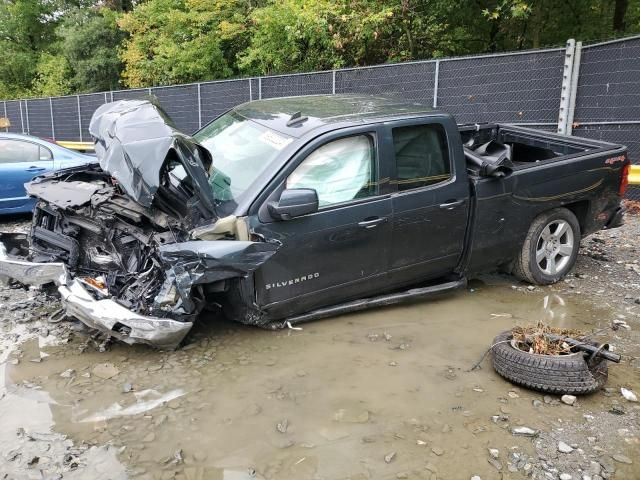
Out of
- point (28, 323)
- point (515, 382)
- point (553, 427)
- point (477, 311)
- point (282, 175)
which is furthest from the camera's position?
point (477, 311)

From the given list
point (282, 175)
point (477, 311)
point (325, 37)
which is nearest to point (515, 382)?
point (477, 311)

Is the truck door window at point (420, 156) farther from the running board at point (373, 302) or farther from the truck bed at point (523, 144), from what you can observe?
the running board at point (373, 302)

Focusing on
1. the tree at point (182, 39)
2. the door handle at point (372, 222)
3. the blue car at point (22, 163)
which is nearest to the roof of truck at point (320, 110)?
the door handle at point (372, 222)

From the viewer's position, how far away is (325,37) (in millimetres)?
14641

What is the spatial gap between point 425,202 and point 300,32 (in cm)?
1117

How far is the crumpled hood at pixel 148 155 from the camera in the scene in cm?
381

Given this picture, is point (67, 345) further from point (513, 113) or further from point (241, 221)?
point (513, 113)

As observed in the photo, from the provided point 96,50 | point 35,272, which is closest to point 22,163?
point 35,272

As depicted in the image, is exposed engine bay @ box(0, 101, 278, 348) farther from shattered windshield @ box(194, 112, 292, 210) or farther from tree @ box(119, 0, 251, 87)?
tree @ box(119, 0, 251, 87)

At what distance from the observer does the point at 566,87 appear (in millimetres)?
9266

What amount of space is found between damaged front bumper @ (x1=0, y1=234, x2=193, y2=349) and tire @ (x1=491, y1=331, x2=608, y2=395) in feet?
7.47

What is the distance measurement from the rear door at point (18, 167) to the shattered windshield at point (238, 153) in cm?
447

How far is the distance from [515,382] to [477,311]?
1361 millimetres

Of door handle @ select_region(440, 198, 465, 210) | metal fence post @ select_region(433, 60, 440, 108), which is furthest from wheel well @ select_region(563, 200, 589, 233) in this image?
metal fence post @ select_region(433, 60, 440, 108)
